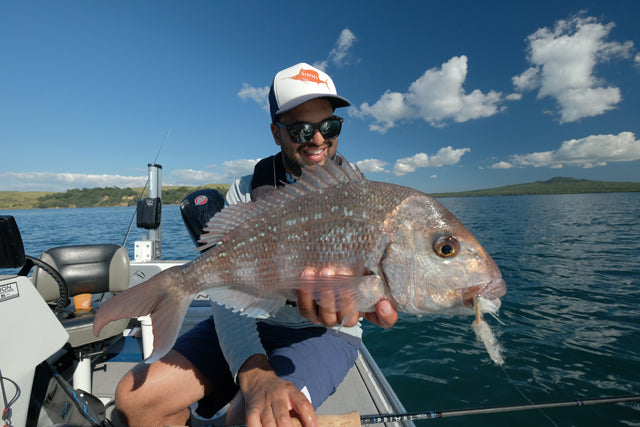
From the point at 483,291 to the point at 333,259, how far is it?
2.73ft

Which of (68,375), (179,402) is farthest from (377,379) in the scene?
(68,375)

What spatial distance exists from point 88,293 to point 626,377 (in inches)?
356

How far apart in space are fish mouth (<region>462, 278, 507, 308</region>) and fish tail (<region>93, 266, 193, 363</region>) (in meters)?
1.63

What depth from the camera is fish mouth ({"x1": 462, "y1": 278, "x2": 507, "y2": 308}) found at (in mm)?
1668

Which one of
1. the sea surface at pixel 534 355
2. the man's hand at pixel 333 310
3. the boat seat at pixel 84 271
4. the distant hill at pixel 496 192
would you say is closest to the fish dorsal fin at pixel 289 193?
the man's hand at pixel 333 310

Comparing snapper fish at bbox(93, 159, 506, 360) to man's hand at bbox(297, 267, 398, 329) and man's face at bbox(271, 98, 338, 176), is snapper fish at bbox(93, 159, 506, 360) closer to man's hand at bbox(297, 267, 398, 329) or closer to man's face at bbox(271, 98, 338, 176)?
man's hand at bbox(297, 267, 398, 329)

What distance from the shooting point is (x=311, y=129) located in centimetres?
276

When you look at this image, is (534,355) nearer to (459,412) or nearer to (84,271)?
(459,412)

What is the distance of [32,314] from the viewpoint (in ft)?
7.33

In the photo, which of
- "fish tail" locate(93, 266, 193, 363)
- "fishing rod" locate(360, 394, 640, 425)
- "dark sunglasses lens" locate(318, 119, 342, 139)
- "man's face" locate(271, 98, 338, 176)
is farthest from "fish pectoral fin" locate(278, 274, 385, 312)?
"dark sunglasses lens" locate(318, 119, 342, 139)

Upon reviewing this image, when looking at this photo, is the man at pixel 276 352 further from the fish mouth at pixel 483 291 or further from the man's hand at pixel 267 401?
the fish mouth at pixel 483 291

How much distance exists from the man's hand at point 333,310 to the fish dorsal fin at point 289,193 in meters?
0.52

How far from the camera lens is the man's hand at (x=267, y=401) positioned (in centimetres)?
176

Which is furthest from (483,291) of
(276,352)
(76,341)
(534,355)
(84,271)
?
(534,355)
